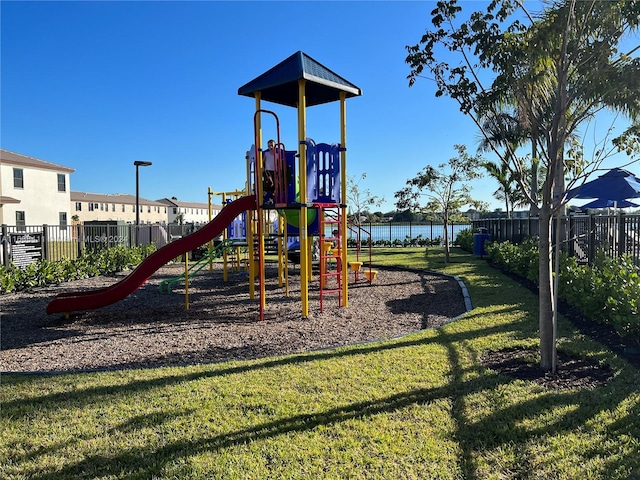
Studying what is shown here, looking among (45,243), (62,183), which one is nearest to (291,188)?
(45,243)

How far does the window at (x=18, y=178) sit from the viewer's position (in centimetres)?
3052

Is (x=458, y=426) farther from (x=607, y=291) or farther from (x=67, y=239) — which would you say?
(x=67, y=239)

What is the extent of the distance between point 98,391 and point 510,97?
5625mm

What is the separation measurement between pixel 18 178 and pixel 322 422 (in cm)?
3454

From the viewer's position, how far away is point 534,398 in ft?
12.9

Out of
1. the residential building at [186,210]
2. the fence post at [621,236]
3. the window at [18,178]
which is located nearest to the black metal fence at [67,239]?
the fence post at [621,236]

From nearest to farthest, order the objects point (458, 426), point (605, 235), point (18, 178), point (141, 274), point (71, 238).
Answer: point (458, 426) < point (141, 274) < point (605, 235) < point (71, 238) < point (18, 178)

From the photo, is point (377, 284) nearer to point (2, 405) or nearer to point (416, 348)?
point (416, 348)

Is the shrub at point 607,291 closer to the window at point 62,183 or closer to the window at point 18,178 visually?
the window at point 18,178

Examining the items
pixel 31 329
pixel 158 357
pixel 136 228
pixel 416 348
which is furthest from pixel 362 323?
pixel 136 228

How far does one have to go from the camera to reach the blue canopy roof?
7742 millimetres

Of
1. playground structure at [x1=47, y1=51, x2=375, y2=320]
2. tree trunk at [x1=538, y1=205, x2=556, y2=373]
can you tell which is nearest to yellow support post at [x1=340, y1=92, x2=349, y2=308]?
playground structure at [x1=47, y1=51, x2=375, y2=320]

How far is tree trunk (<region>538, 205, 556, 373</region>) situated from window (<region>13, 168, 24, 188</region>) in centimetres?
3462

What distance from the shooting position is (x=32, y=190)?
3161 centimetres
